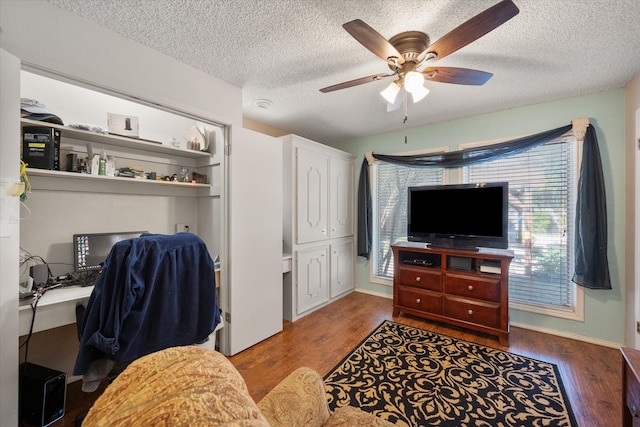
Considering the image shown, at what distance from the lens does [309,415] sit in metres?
0.99

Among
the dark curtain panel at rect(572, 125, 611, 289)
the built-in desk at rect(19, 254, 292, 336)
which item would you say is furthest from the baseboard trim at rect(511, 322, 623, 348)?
the built-in desk at rect(19, 254, 292, 336)

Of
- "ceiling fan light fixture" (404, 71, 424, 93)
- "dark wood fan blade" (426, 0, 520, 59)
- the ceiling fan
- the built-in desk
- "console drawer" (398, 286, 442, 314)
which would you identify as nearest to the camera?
Answer: "dark wood fan blade" (426, 0, 520, 59)

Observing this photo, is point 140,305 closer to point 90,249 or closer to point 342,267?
point 90,249

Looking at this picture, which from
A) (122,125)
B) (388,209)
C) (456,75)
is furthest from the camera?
(388,209)

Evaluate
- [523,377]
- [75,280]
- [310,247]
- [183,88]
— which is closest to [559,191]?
[523,377]

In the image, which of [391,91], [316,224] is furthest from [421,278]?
[391,91]

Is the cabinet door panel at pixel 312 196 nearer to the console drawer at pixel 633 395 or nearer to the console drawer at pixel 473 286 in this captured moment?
the console drawer at pixel 473 286

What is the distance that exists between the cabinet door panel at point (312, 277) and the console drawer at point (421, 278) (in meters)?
1.03

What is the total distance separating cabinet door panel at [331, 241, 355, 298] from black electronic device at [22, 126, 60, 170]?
115 inches

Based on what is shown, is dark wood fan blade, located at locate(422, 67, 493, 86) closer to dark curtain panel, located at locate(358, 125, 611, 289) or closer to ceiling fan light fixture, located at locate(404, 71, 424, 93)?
ceiling fan light fixture, located at locate(404, 71, 424, 93)

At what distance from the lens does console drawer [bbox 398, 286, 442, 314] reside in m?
2.91

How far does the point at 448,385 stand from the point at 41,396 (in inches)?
103

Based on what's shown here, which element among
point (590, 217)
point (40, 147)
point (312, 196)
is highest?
point (40, 147)

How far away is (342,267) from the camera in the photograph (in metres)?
3.96
